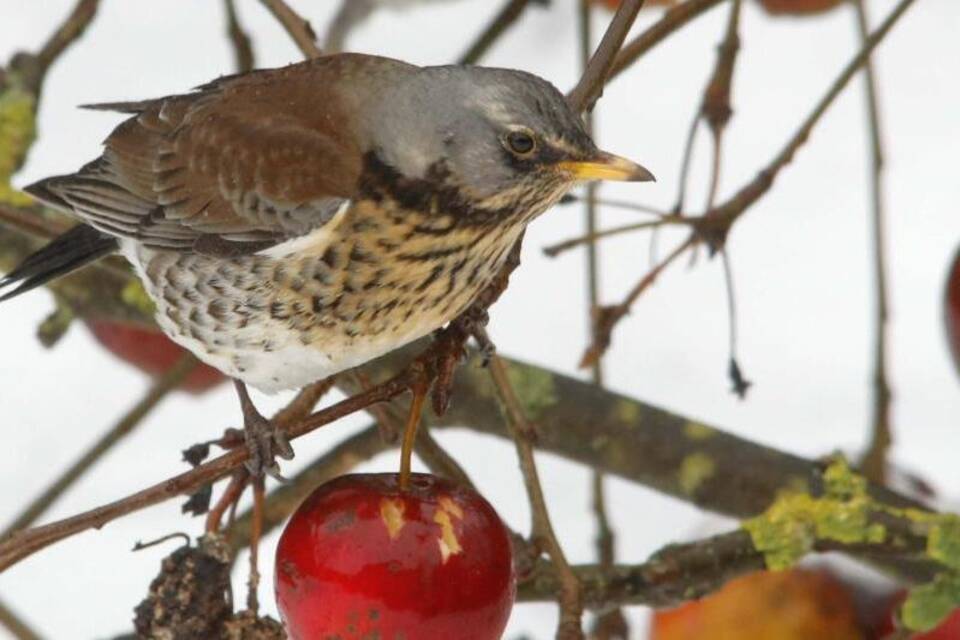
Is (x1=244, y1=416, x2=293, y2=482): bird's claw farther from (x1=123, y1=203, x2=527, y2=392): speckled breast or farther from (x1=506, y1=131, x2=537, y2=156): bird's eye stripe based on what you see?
(x1=506, y1=131, x2=537, y2=156): bird's eye stripe

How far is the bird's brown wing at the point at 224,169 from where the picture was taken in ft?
4.81

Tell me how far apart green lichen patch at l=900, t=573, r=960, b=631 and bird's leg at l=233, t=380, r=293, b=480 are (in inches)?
18.3

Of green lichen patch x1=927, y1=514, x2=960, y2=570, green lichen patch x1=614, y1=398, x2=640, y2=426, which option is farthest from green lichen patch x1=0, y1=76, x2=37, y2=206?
green lichen patch x1=927, y1=514, x2=960, y2=570

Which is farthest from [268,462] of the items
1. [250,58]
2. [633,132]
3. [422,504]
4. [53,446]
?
[633,132]

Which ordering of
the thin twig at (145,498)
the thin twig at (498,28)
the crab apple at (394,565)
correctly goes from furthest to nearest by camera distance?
the thin twig at (498,28) < the crab apple at (394,565) < the thin twig at (145,498)

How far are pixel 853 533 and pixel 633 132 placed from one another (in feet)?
5.40

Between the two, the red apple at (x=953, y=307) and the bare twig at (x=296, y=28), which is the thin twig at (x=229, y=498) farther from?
the red apple at (x=953, y=307)

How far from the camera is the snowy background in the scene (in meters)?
2.78

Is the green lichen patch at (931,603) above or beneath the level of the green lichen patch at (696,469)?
beneath

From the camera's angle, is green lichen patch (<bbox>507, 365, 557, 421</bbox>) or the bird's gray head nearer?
the bird's gray head

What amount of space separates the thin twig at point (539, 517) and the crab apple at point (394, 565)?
0.04 metres

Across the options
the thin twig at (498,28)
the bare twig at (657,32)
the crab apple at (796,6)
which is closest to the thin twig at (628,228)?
the bare twig at (657,32)

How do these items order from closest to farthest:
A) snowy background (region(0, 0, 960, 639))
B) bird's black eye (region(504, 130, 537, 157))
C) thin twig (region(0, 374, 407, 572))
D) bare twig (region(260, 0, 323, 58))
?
thin twig (region(0, 374, 407, 572)), bird's black eye (region(504, 130, 537, 157)), bare twig (region(260, 0, 323, 58)), snowy background (region(0, 0, 960, 639))

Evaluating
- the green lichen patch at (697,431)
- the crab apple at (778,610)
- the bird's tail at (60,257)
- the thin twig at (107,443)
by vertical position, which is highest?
the thin twig at (107,443)
